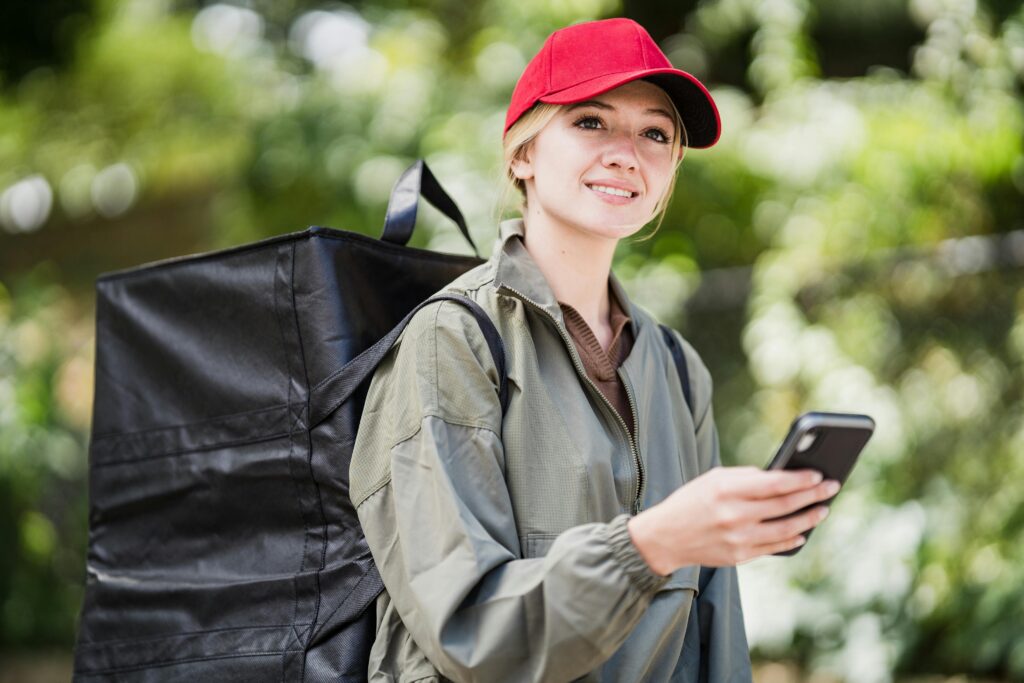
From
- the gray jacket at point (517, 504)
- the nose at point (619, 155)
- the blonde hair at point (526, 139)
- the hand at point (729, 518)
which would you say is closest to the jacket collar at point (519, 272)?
the gray jacket at point (517, 504)

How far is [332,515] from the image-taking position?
2.17 meters

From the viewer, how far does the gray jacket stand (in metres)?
1.69

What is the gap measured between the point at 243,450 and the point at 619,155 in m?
0.94

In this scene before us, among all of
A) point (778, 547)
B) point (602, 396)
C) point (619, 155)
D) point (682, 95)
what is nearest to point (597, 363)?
point (602, 396)

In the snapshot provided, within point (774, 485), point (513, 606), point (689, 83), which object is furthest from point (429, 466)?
point (689, 83)

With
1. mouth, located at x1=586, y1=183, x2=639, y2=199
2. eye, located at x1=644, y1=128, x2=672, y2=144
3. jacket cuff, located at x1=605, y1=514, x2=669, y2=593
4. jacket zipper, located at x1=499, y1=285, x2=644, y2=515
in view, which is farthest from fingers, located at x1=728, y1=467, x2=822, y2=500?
eye, located at x1=644, y1=128, x2=672, y2=144

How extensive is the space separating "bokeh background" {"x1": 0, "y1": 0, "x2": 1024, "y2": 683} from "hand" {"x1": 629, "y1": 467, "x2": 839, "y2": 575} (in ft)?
9.71

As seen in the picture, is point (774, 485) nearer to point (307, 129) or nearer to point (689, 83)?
point (689, 83)

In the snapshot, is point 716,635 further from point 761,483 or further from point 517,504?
point 761,483

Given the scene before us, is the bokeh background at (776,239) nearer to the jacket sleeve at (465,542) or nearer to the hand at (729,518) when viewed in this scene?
the jacket sleeve at (465,542)

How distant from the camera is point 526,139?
2180 millimetres

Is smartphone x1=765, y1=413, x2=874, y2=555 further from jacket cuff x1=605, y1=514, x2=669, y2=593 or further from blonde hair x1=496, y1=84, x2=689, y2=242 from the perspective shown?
blonde hair x1=496, y1=84, x2=689, y2=242

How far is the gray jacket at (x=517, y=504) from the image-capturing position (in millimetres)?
1688

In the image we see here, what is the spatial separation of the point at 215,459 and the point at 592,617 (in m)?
1.02
